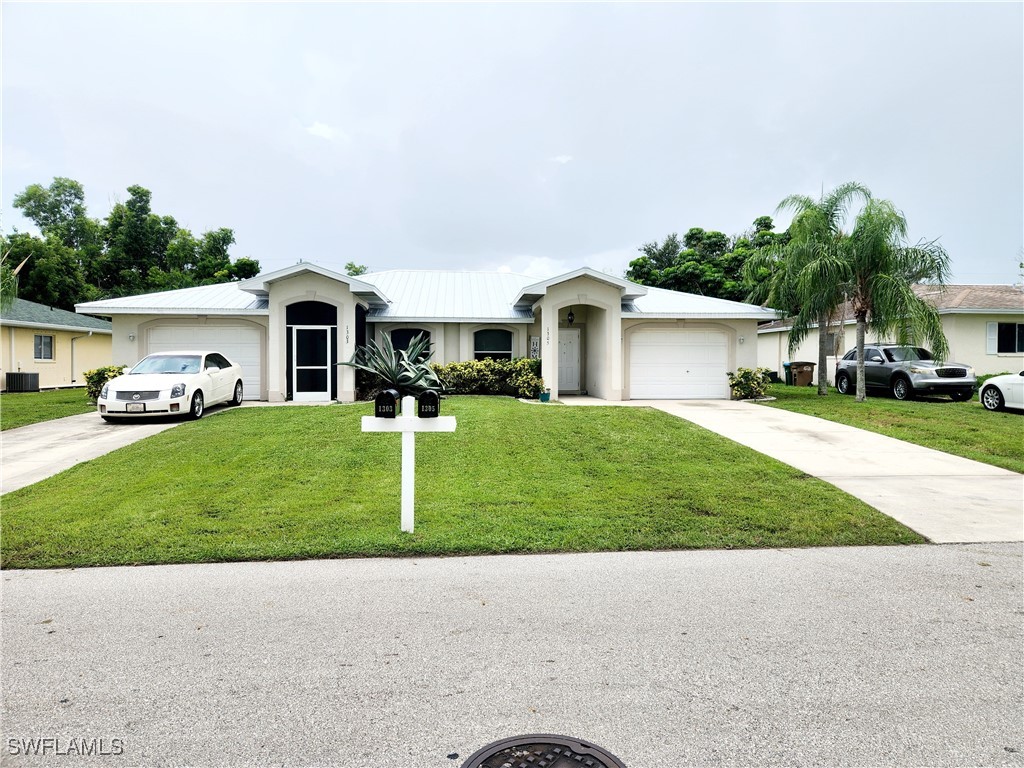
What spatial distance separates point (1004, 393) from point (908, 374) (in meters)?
3.03

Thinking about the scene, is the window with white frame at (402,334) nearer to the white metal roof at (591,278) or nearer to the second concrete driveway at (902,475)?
the white metal roof at (591,278)

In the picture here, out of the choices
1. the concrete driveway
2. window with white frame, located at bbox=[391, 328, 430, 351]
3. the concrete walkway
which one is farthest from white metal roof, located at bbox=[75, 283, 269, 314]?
the concrete walkway

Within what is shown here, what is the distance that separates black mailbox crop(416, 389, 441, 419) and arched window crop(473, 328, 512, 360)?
47.1 ft

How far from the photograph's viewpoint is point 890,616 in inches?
156

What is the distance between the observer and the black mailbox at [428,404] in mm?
5867

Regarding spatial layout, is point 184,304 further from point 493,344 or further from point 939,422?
point 939,422

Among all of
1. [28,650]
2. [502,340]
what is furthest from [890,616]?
[502,340]

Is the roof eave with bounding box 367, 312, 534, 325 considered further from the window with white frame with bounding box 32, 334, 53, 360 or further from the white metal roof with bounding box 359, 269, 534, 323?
the window with white frame with bounding box 32, 334, 53, 360

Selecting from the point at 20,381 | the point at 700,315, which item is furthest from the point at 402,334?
the point at 20,381

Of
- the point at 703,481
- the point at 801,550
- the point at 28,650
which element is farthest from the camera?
the point at 703,481

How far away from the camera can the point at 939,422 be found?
1312 centimetres

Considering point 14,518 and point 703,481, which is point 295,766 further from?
point 703,481

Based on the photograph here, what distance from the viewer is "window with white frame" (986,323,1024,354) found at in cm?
2244

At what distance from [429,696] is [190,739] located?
1.03 meters
